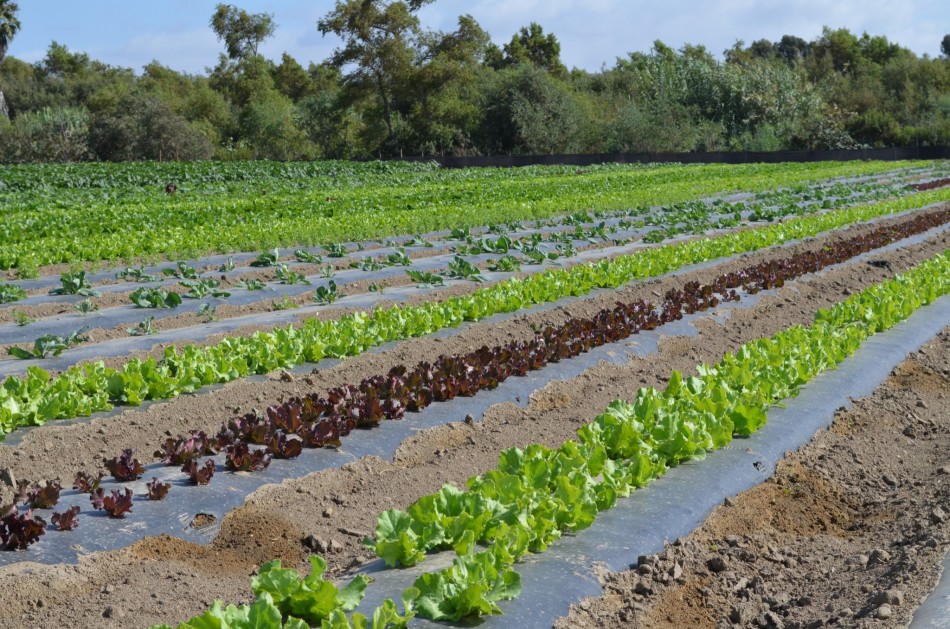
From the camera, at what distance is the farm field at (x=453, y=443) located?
404 centimetres

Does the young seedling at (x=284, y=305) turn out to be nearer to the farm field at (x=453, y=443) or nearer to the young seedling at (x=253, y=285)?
the farm field at (x=453, y=443)

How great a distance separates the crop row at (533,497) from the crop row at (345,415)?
0.74 ft

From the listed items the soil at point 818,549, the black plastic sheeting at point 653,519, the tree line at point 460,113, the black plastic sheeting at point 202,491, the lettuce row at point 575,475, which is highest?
the tree line at point 460,113

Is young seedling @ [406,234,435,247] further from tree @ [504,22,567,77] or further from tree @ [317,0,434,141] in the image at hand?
tree @ [504,22,567,77]

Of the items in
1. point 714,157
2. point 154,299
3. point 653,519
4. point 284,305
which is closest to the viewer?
point 653,519

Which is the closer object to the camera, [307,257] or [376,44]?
[307,257]

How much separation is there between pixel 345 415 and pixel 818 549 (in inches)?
113

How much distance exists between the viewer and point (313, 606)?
3377 mm

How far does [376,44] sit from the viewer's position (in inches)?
2527

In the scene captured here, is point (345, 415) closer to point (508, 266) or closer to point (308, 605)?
point (308, 605)

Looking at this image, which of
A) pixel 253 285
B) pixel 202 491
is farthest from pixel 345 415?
pixel 253 285

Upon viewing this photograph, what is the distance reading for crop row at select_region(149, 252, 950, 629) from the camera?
11.1 feet

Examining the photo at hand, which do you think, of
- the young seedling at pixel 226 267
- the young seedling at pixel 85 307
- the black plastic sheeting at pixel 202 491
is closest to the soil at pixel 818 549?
the black plastic sheeting at pixel 202 491

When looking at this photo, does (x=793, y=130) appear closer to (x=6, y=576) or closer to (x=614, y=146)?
(x=614, y=146)
